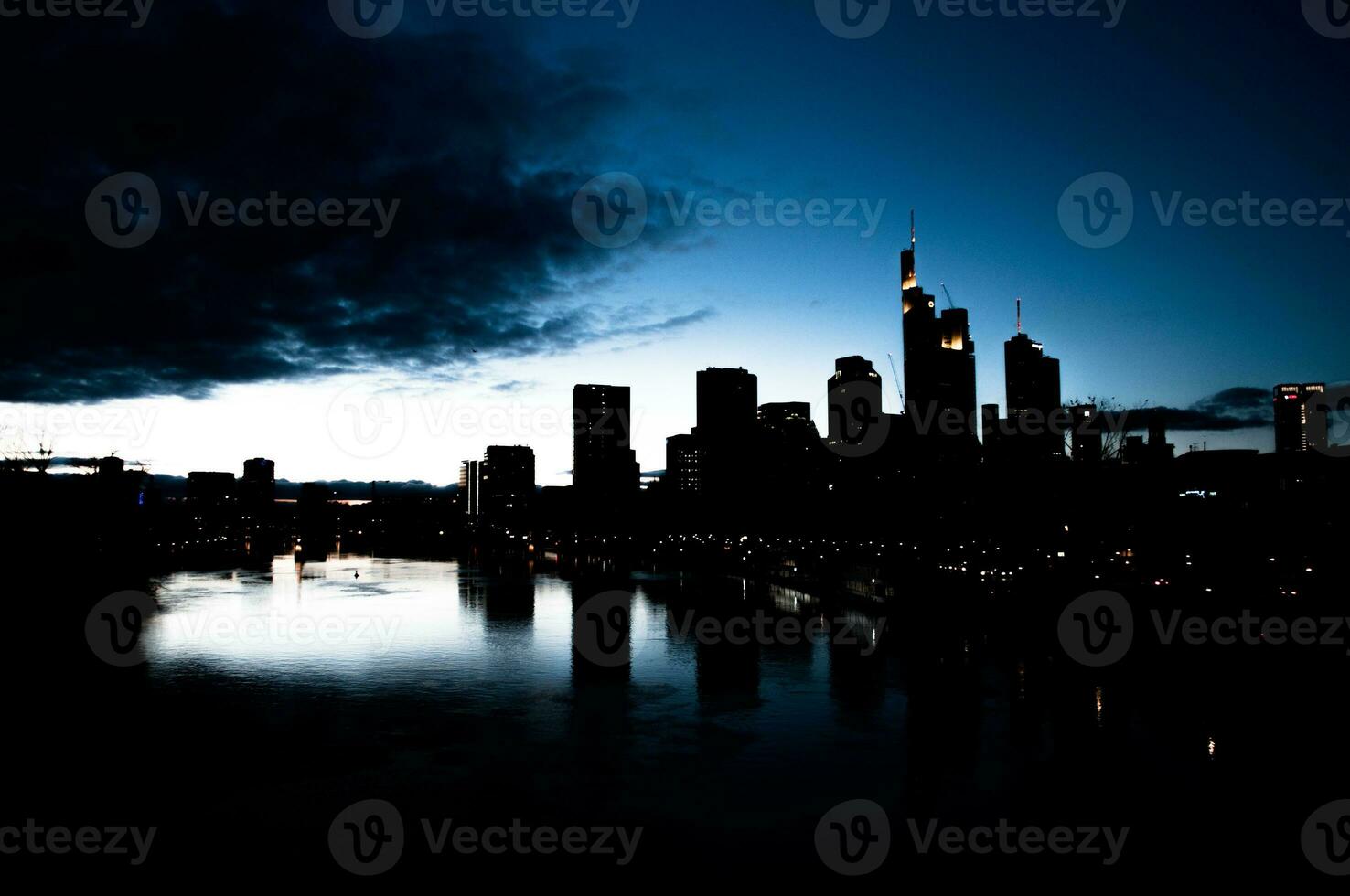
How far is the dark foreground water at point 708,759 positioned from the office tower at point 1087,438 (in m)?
24.2

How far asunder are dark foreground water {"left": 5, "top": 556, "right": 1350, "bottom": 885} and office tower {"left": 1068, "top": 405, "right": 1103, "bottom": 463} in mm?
24172

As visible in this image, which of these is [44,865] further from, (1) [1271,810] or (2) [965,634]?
(2) [965,634]

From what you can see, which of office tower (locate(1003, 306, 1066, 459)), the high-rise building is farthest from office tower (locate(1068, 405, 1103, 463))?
the high-rise building

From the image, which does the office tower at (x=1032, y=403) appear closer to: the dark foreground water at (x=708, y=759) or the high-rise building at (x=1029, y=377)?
the high-rise building at (x=1029, y=377)

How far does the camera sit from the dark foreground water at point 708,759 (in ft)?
55.6

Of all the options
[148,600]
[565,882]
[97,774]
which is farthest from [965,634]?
[148,600]

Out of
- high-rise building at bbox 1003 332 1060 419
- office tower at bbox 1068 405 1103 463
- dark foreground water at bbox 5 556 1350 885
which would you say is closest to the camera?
dark foreground water at bbox 5 556 1350 885

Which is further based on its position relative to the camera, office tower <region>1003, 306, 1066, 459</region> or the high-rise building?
the high-rise building

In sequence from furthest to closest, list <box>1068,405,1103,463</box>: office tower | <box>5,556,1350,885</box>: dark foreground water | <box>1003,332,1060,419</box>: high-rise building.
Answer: <box>1003,332,1060,419</box>: high-rise building
<box>1068,405,1103,463</box>: office tower
<box>5,556,1350,885</box>: dark foreground water

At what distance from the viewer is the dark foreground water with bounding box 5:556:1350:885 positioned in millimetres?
16938

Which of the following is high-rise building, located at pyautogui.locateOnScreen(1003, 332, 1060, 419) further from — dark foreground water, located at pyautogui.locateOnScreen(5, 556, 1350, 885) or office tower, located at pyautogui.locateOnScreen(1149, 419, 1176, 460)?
dark foreground water, located at pyautogui.locateOnScreen(5, 556, 1350, 885)

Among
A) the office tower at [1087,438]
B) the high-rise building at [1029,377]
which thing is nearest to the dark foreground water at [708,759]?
the office tower at [1087,438]

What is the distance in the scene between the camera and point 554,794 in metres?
20.1

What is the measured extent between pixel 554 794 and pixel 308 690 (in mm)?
16271
